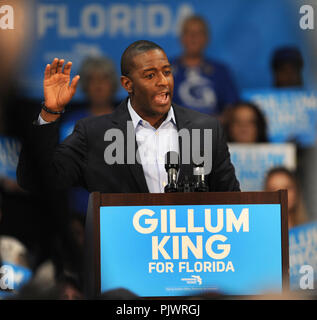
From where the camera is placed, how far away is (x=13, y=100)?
5.02 m

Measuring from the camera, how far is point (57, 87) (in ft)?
16.2

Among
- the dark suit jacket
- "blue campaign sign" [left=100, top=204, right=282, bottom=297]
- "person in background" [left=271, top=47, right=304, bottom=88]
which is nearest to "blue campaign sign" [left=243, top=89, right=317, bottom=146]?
"person in background" [left=271, top=47, right=304, bottom=88]

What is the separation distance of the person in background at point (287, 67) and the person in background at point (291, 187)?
2.31 ft

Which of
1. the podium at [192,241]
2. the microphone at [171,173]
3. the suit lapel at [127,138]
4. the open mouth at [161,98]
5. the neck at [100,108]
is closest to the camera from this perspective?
the podium at [192,241]

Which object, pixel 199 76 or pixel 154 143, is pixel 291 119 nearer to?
pixel 199 76

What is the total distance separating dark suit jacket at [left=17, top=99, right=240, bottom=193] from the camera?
4.79 meters

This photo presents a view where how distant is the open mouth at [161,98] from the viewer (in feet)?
16.0

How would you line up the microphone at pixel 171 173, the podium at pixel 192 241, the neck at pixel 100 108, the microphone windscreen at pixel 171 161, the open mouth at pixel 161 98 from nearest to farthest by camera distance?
the podium at pixel 192 241
the microphone at pixel 171 173
the microphone windscreen at pixel 171 161
the open mouth at pixel 161 98
the neck at pixel 100 108

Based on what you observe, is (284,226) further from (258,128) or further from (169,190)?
(258,128)

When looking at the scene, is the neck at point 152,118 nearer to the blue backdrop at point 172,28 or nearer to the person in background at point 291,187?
the blue backdrop at point 172,28

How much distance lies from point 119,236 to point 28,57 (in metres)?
2.46

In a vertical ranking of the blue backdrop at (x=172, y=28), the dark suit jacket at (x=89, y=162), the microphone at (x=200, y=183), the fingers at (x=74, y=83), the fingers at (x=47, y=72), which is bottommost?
the microphone at (x=200, y=183)

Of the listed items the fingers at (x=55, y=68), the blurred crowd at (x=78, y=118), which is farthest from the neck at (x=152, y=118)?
the fingers at (x=55, y=68)
